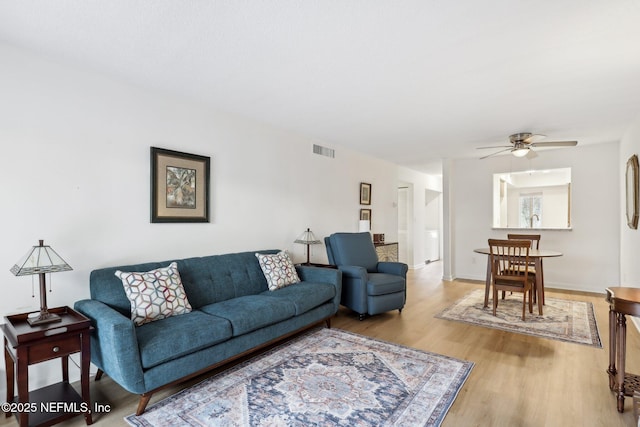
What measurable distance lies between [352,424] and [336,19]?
2356mm

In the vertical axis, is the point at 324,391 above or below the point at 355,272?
below

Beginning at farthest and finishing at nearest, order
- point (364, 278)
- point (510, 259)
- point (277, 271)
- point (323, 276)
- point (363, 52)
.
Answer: point (510, 259)
point (364, 278)
point (323, 276)
point (277, 271)
point (363, 52)

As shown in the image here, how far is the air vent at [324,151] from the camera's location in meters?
4.88

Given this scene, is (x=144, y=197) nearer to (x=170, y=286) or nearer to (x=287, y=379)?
(x=170, y=286)

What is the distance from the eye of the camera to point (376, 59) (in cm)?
240

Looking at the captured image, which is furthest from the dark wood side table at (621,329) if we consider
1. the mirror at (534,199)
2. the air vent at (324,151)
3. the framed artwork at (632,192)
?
the mirror at (534,199)

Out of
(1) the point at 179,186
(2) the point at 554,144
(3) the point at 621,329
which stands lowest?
(3) the point at 621,329

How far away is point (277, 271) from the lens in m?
3.51

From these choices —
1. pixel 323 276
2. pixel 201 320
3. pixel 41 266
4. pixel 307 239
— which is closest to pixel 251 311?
pixel 201 320

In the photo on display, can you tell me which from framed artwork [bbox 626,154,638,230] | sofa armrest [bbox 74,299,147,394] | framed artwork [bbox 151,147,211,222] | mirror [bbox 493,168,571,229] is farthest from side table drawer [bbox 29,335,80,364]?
mirror [bbox 493,168,571,229]

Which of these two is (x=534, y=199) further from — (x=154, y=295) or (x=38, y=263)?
(x=38, y=263)

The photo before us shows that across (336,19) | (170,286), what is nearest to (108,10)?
(336,19)

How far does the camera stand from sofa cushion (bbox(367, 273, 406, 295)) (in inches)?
153

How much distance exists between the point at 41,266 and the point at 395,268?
358 centimetres
